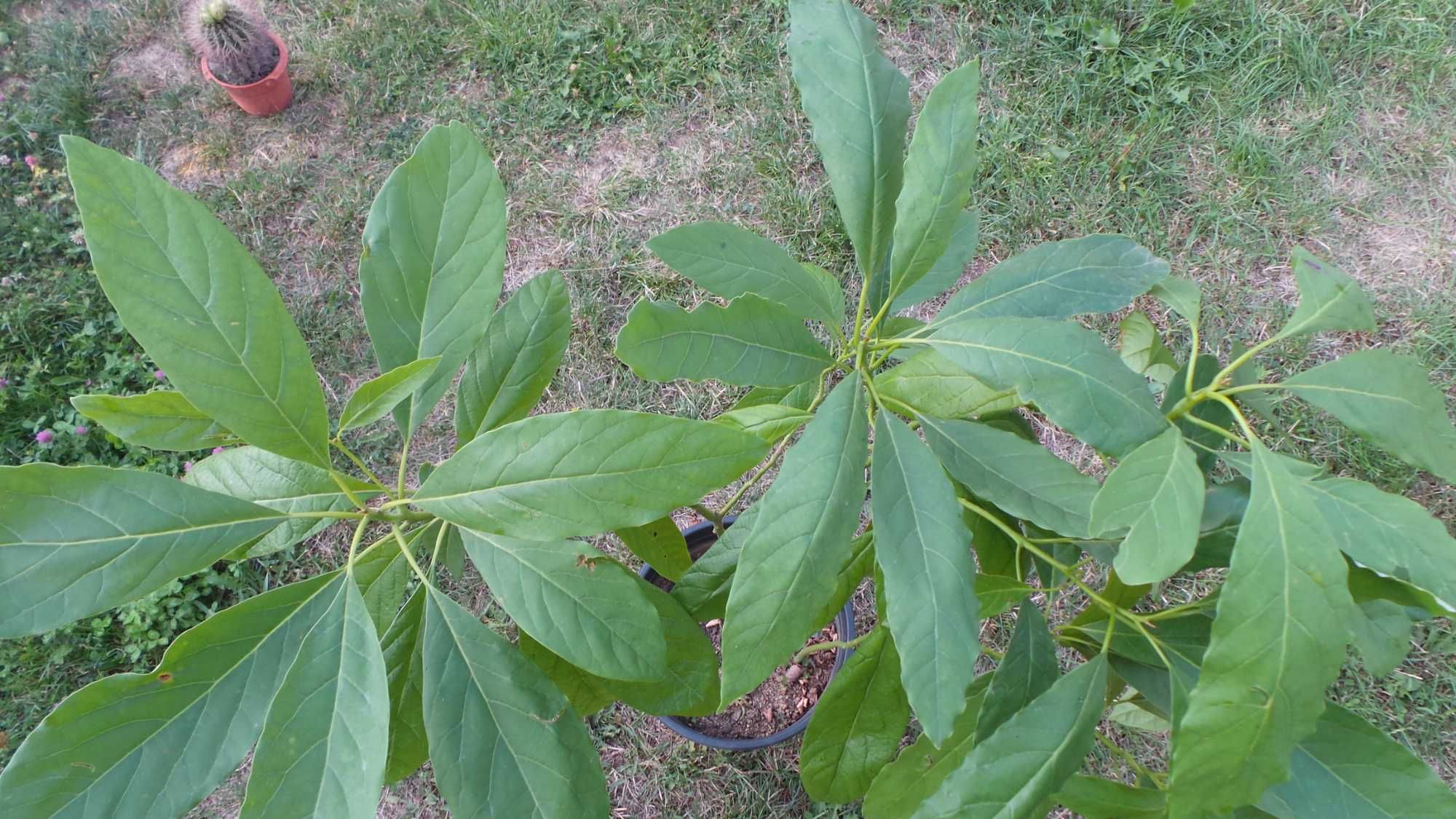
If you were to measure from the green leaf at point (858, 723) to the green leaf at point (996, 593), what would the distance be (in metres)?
0.15

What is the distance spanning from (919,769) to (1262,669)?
0.50m

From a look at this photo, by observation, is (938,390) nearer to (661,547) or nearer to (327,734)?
(661,547)

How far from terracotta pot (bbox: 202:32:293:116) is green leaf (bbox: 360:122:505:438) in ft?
7.23

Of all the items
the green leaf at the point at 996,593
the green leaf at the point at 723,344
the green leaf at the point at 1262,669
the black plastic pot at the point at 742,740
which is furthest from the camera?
the black plastic pot at the point at 742,740

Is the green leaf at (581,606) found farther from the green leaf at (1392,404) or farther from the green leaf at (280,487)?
the green leaf at (1392,404)

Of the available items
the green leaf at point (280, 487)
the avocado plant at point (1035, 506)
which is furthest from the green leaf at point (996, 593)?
the green leaf at point (280, 487)

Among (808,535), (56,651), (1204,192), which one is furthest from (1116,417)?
(56,651)

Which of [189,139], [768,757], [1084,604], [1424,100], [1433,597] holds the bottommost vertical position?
[768,757]

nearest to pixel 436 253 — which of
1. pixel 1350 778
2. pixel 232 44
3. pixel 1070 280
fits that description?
pixel 1070 280

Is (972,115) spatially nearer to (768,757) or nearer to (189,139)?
(768,757)

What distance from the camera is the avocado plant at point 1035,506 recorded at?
665 mm

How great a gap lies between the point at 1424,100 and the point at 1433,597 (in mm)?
2543

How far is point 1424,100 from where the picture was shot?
8.30 ft

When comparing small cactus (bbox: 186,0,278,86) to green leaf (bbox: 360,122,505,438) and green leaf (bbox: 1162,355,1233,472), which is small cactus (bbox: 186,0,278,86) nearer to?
green leaf (bbox: 360,122,505,438)
